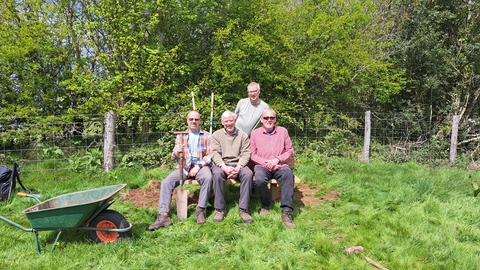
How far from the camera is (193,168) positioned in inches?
145

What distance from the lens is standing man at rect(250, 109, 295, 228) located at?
3469mm

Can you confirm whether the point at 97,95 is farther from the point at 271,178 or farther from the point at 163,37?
the point at 271,178

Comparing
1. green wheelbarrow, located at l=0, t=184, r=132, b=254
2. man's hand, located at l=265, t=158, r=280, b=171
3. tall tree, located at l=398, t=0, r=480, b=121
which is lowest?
green wheelbarrow, located at l=0, t=184, r=132, b=254

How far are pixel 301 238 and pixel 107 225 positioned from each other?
184 cm

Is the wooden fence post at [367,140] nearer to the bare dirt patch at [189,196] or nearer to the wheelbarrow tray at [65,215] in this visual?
the bare dirt patch at [189,196]

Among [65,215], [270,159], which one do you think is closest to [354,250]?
[270,159]

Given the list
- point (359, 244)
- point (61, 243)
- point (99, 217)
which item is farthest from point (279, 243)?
point (61, 243)

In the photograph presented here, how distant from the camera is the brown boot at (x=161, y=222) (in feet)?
10.5

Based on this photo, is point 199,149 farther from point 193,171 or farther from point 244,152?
point 244,152

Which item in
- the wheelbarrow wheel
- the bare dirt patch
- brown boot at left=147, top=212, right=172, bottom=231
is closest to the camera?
the wheelbarrow wheel

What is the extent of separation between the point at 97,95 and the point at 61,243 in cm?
403

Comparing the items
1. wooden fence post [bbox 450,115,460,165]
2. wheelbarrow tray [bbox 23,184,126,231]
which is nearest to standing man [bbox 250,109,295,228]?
wheelbarrow tray [bbox 23,184,126,231]

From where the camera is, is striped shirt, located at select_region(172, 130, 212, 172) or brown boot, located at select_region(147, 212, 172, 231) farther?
striped shirt, located at select_region(172, 130, 212, 172)

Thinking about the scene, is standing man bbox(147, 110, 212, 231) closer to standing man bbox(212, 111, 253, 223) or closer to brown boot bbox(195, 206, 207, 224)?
brown boot bbox(195, 206, 207, 224)
